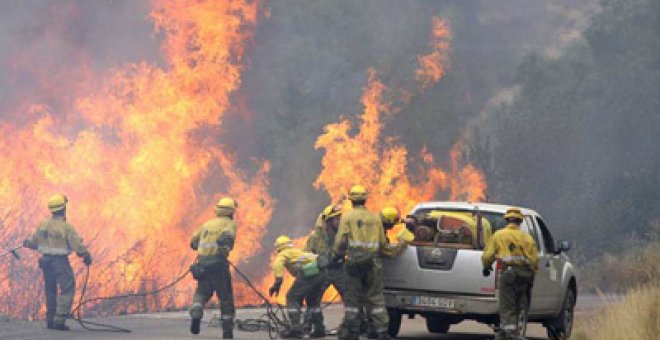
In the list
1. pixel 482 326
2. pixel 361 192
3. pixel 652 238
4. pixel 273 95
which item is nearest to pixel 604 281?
pixel 652 238

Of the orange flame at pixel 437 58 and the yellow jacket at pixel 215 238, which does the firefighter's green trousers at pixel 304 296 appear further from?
the orange flame at pixel 437 58

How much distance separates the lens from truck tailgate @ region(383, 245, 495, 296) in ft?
50.5

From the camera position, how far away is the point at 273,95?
32031 millimetres

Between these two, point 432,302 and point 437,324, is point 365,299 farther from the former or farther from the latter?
point 437,324

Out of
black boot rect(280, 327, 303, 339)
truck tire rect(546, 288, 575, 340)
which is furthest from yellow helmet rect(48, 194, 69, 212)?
truck tire rect(546, 288, 575, 340)

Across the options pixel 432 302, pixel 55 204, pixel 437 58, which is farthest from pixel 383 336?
pixel 437 58

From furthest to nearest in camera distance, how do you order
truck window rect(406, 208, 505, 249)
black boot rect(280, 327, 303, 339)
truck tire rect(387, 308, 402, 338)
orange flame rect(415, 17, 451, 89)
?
orange flame rect(415, 17, 451, 89) < truck tire rect(387, 308, 402, 338) < black boot rect(280, 327, 303, 339) < truck window rect(406, 208, 505, 249)

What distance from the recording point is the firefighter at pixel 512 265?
1441cm

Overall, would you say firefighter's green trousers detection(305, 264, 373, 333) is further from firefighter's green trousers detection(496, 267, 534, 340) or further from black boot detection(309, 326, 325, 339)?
firefighter's green trousers detection(496, 267, 534, 340)

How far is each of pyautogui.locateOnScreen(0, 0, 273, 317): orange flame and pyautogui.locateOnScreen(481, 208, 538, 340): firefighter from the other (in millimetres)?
8294

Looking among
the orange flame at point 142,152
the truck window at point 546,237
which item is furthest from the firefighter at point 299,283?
the orange flame at point 142,152

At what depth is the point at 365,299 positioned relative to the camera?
51.1 feet

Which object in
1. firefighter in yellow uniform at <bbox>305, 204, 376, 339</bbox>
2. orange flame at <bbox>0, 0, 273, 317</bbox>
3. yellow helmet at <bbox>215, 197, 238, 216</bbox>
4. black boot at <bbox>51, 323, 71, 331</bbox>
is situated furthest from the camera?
orange flame at <bbox>0, 0, 273, 317</bbox>

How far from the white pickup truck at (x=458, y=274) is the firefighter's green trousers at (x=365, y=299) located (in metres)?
0.47
